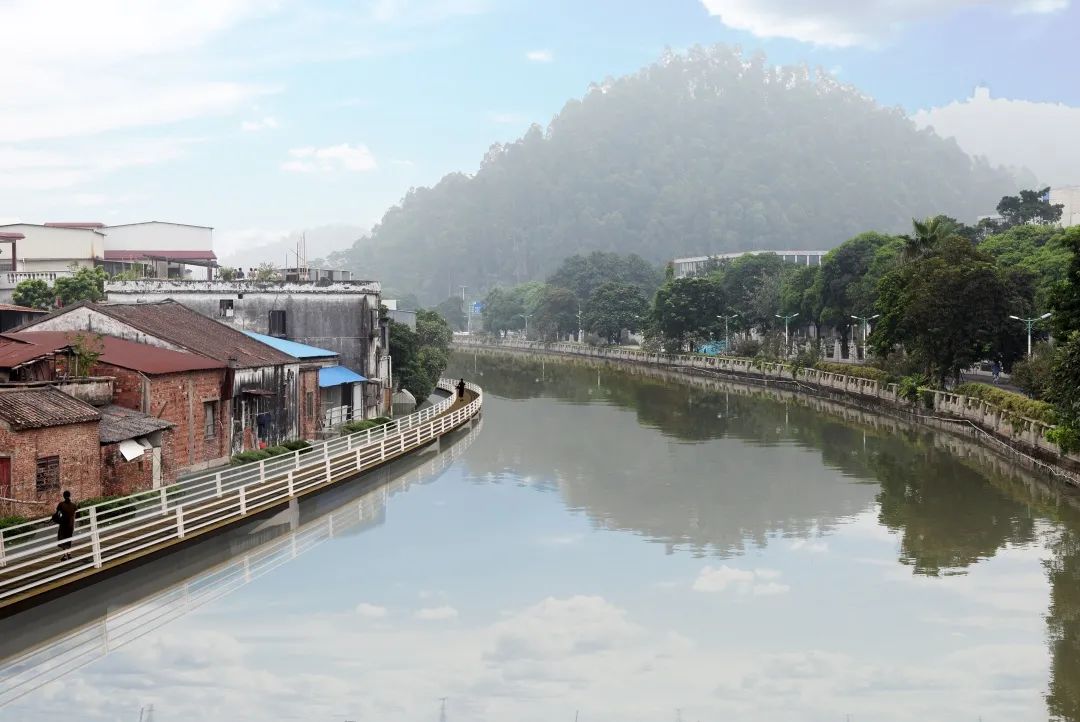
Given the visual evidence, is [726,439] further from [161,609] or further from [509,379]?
[509,379]

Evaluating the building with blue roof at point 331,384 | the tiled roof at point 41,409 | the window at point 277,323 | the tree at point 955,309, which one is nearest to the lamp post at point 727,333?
the tree at point 955,309

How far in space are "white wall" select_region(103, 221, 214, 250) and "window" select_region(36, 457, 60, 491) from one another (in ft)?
299

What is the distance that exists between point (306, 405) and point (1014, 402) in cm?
3089

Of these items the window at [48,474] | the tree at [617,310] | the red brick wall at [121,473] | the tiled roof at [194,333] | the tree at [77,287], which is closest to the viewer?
the window at [48,474]

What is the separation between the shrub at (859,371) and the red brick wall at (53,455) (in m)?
58.5

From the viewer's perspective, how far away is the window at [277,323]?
6244cm

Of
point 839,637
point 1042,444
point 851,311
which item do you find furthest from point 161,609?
point 851,311

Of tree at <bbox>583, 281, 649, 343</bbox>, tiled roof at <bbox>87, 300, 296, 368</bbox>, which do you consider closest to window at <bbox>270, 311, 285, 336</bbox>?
tiled roof at <bbox>87, 300, 296, 368</bbox>

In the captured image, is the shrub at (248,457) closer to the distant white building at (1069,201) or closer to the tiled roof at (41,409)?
the tiled roof at (41,409)

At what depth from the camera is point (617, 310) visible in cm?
16212

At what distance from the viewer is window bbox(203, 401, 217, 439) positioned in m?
40.3

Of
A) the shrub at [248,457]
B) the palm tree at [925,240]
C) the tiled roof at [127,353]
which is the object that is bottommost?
the shrub at [248,457]

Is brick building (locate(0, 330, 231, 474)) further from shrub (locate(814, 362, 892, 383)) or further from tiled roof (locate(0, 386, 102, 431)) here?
shrub (locate(814, 362, 892, 383))

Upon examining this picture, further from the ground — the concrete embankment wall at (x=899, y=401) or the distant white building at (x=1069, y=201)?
the distant white building at (x=1069, y=201)
